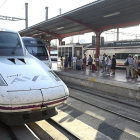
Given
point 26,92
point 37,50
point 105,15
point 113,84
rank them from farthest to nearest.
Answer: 1. point 105,15
2. point 37,50
3. point 113,84
4. point 26,92

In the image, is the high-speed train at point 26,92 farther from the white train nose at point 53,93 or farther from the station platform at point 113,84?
the station platform at point 113,84

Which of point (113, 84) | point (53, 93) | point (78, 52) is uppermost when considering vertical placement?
point (78, 52)

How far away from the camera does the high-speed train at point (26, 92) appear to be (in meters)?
4.05

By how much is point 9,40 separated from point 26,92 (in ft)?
10.4

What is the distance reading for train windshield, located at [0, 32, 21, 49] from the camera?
6338 mm

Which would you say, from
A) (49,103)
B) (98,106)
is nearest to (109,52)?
(98,106)

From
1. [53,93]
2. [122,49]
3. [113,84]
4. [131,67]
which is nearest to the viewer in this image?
[53,93]

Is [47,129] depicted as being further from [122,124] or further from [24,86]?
[122,124]

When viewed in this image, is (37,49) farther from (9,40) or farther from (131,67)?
(131,67)

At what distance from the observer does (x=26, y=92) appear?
4.16m

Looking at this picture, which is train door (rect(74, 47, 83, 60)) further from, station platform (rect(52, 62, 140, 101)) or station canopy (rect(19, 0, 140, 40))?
station platform (rect(52, 62, 140, 101))

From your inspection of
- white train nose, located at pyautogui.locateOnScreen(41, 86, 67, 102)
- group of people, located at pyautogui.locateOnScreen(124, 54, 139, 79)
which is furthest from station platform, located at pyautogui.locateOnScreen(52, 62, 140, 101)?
white train nose, located at pyautogui.locateOnScreen(41, 86, 67, 102)

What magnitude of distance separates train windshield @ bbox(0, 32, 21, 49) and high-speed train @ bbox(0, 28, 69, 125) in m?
0.99

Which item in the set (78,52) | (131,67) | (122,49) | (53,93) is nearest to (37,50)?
(78,52)
